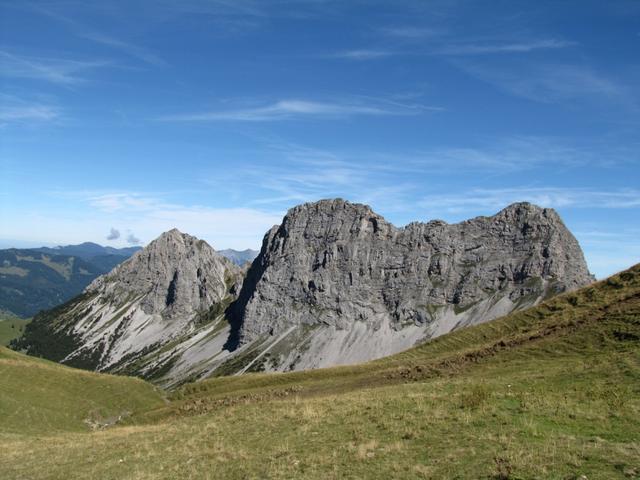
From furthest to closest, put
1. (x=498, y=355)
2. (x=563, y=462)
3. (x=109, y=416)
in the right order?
1. (x=109, y=416)
2. (x=498, y=355)
3. (x=563, y=462)

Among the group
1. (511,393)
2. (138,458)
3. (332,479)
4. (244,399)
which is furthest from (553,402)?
(244,399)

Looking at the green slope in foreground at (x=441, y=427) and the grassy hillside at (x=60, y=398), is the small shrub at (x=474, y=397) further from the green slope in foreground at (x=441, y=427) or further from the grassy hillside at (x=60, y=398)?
the grassy hillside at (x=60, y=398)

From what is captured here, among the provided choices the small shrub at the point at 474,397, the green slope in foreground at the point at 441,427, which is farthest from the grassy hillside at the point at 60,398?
the small shrub at the point at 474,397

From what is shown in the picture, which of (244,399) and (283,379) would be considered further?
(283,379)

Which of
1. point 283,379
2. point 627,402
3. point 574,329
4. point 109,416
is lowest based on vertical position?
point 109,416

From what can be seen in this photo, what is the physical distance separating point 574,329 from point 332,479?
33807 mm

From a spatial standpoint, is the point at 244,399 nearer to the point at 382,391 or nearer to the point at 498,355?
the point at 382,391

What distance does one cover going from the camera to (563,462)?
1834 centimetres

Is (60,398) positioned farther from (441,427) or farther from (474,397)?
(441,427)

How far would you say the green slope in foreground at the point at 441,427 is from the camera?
20.1m

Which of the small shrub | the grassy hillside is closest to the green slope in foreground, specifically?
the small shrub

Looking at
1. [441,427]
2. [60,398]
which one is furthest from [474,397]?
[60,398]

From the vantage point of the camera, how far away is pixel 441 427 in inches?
976

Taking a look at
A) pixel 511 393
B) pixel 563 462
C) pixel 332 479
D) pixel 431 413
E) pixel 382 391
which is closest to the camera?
pixel 563 462
